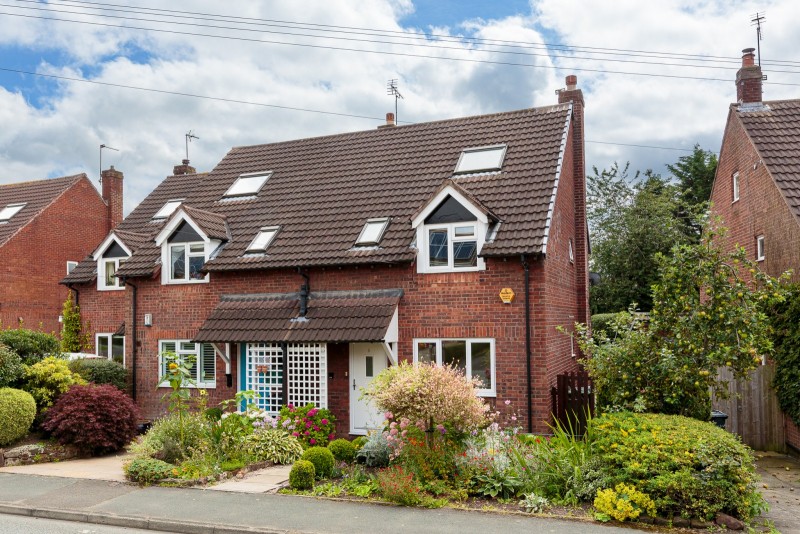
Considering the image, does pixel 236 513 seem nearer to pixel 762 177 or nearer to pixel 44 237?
pixel 762 177

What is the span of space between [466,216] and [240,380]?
7439 millimetres

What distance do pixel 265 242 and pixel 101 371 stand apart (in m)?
5.98

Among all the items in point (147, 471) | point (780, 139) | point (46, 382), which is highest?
point (780, 139)

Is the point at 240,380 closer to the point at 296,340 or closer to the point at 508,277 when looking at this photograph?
the point at 296,340

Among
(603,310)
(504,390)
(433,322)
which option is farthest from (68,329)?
(603,310)

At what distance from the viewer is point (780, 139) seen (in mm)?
17109

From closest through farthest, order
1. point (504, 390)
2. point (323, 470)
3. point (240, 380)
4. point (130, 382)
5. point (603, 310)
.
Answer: point (323, 470) → point (504, 390) → point (240, 380) → point (130, 382) → point (603, 310)

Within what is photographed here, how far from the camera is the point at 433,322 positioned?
15617 millimetres

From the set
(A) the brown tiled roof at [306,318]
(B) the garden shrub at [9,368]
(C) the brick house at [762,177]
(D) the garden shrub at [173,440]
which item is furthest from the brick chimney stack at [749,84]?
(B) the garden shrub at [9,368]

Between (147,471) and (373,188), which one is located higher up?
(373,188)

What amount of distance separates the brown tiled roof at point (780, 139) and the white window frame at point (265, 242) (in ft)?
42.9

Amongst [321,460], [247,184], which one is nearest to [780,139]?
[321,460]

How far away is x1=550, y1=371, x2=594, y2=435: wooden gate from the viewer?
14.4m

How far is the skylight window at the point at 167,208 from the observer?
79.8 ft
